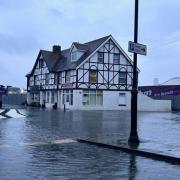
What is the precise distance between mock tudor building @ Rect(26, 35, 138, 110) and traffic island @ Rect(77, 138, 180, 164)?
3889cm

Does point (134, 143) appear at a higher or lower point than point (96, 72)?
lower

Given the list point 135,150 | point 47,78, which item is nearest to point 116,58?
point 47,78

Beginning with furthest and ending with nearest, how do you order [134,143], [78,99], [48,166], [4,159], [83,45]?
[83,45] < [78,99] < [134,143] < [4,159] < [48,166]

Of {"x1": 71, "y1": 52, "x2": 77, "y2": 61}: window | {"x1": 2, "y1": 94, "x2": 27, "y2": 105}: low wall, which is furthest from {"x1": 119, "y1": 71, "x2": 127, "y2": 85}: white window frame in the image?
{"x1": 2, "y1": 94, "x2": 27, "y2": 105}: low wall

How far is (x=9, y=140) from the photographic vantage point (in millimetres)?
15992

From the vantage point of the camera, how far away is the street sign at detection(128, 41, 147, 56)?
15.0 m

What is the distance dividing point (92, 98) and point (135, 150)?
43.1 m

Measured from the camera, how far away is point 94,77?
56.0 m

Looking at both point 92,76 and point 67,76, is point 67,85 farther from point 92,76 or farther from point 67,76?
point 92,76

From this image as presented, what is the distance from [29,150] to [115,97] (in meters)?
44.3

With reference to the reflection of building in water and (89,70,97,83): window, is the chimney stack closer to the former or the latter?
(89,70,97,83): window

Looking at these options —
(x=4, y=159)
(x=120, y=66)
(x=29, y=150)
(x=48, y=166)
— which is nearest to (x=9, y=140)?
(x=29, y=150)

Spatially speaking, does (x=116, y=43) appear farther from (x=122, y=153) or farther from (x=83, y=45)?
(x=122, y=153)

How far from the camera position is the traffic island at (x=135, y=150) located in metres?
11.6
